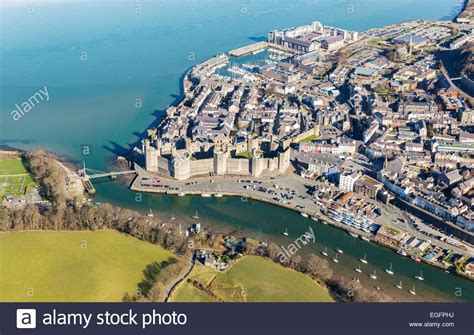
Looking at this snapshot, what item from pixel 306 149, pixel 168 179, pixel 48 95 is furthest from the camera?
pixel 48 95

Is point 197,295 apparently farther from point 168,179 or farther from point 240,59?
point 240,59

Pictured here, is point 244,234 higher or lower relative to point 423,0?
lower

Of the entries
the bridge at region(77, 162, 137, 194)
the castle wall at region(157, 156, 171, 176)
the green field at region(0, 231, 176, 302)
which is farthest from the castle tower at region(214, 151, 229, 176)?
the green field at region(0, 231, 176, 302)

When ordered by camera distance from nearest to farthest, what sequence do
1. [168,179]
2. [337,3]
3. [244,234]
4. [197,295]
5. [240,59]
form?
[197,295] → [244,234] → [168,179] → [240,59] → [337,3]

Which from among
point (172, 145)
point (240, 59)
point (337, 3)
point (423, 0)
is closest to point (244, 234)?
point (172, 145)

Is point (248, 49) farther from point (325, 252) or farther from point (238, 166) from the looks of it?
point (325, 252)

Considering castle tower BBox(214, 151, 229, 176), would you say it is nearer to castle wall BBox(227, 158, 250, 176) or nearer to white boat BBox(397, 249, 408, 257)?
castle wall BBox(227, 158, 250, 176)

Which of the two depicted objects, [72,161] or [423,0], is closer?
[72,161]

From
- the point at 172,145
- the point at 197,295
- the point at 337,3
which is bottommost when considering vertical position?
the point at 197,295
